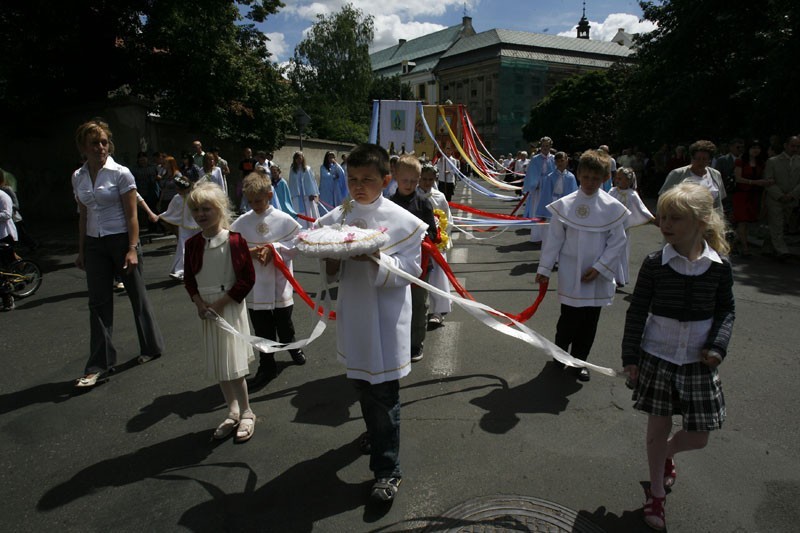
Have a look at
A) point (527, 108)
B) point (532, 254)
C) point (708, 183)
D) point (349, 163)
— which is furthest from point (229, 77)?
point (527, 108)

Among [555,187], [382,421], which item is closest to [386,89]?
[555,187]

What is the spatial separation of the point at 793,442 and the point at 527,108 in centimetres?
7760

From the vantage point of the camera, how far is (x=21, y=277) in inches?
304

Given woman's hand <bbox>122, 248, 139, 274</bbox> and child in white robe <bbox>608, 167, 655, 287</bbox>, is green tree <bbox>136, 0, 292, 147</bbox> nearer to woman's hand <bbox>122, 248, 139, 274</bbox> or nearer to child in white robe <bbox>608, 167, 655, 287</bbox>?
woman's hand <bbox>122, 248, 139, 274</bbox>

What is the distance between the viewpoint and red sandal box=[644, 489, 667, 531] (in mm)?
2787

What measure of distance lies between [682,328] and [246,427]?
9.35 ft

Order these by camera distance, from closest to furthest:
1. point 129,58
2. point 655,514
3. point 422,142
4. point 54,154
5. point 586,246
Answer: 1. point 655,514
2. point 586,246
3. point 129,58
4. point 54,154
5. point 422,142

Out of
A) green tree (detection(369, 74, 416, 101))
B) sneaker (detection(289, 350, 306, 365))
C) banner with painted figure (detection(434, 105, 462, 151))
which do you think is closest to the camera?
sneaker (detection(289, 350, 306, 365))

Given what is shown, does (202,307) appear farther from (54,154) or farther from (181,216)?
(54,154)

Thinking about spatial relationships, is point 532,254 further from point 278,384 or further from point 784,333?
point 278,384

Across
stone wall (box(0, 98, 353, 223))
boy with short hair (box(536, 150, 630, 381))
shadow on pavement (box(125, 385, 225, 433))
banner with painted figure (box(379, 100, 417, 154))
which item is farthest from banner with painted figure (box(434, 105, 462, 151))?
shadow on pavement (box(125, 385, 225, 433))

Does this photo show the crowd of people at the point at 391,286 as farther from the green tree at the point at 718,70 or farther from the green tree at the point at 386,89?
the green tree at the point at 386,89

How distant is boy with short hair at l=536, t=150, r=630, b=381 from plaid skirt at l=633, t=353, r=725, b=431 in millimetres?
1729

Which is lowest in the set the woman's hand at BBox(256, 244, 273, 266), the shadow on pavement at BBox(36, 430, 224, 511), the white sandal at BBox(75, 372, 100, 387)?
the shadow on pavement at BBox(36, 430, 224, 511)
